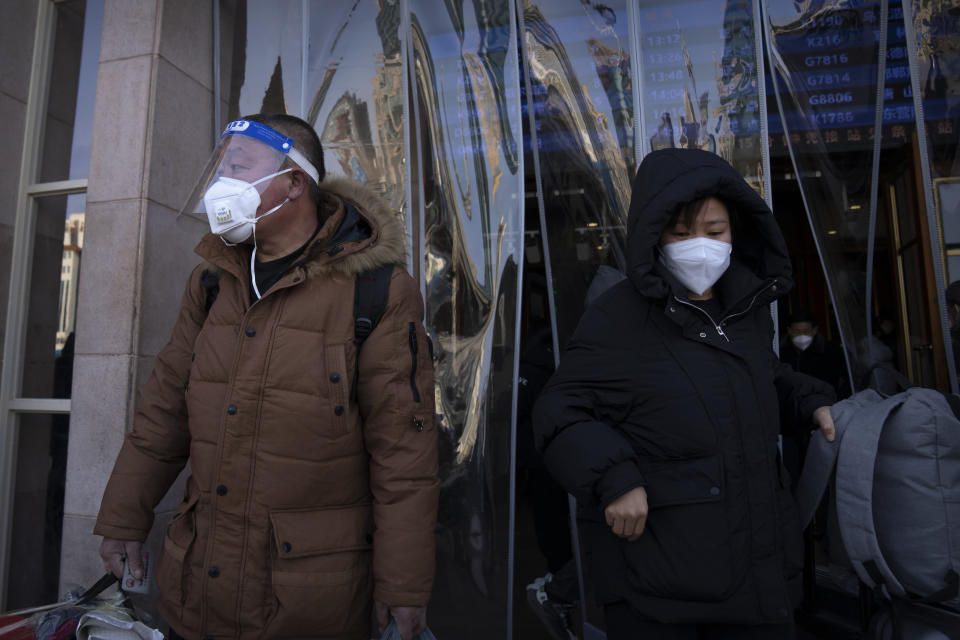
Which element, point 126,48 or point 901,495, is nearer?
point 901,495

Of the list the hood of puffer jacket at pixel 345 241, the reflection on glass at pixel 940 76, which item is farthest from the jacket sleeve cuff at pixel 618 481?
the reflection on glass at pixel 940 76

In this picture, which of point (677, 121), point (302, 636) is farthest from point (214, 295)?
point (677, 121)

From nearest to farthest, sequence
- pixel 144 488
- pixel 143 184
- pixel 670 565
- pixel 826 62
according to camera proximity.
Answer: pixel 670 565
pixel 144 488
pixel 143 184
pixel 826 62

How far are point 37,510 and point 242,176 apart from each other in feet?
8.93

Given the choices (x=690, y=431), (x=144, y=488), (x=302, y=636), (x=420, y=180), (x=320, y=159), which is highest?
(x=420, y=180)

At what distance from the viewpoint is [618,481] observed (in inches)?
60.2

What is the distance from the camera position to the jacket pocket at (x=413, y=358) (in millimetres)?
1771

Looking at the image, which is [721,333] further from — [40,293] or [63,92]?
[63,92]

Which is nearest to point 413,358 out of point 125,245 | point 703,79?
point 125,245

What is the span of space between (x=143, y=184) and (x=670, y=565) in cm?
299

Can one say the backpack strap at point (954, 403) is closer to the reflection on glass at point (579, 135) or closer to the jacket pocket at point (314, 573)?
the reflection on glass at point (579, 135)

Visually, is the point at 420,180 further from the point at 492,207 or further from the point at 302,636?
the point at 302,636

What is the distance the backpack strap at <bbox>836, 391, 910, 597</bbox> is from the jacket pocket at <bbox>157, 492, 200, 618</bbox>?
6.79 ft

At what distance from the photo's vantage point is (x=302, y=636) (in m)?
1.67
